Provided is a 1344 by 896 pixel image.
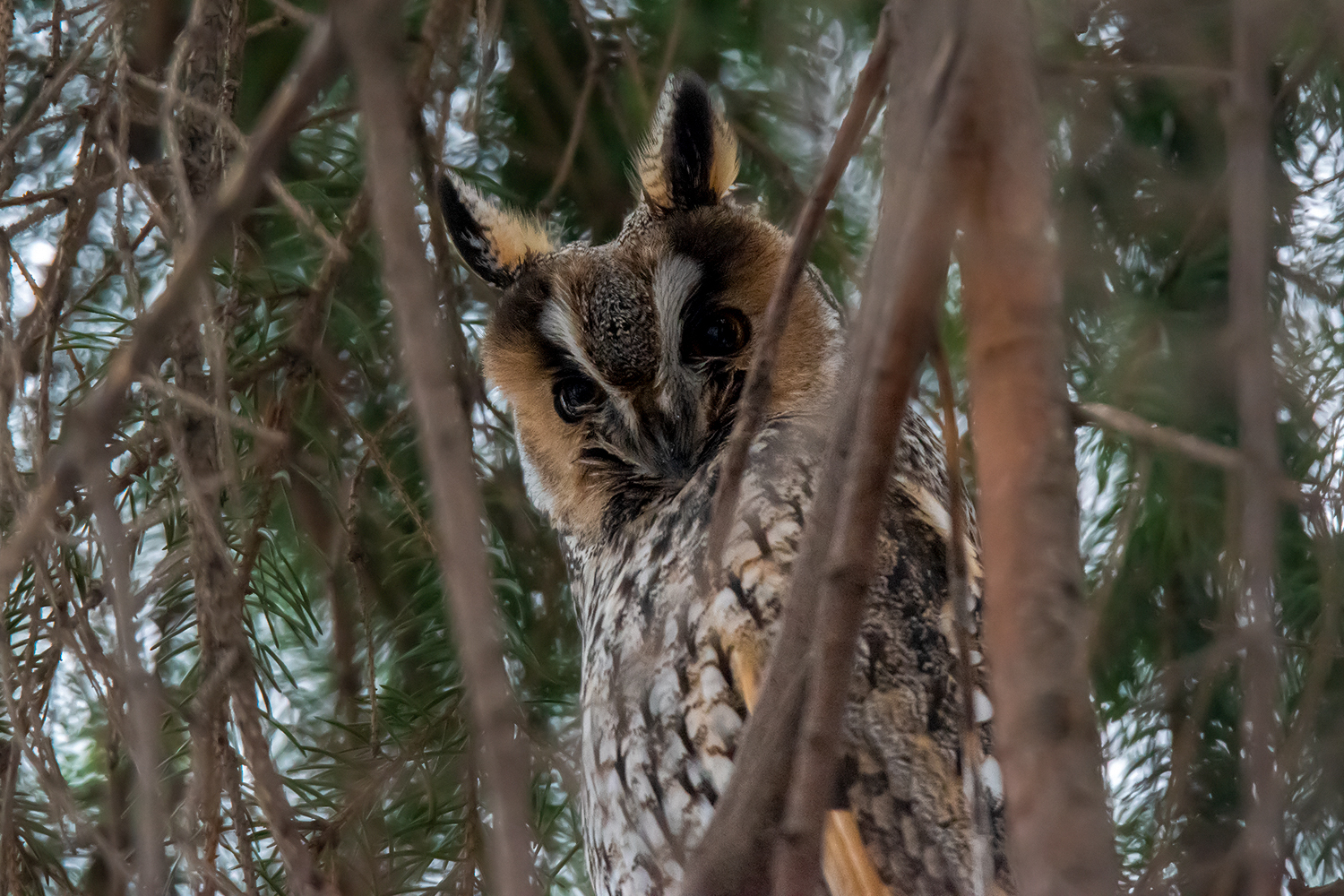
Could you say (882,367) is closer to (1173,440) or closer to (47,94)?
(1173,440)

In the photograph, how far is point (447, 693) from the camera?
211 centimetres

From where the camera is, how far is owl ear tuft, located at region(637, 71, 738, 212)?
6.79 feet

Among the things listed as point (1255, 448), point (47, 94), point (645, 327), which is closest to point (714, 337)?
point (645, 327)

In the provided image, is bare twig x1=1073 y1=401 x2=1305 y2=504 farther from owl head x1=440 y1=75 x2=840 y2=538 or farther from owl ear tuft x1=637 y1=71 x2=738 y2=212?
owl ear tuft x1=637 y1=71 x2=738 y2=212

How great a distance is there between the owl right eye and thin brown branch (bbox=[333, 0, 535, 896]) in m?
1.44

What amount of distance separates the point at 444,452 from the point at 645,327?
142 cm

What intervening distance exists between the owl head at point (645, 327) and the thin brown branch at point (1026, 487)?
126 cm

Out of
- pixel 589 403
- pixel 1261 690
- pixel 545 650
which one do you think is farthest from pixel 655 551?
pixel 1261 690

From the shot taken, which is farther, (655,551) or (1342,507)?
(655,551)

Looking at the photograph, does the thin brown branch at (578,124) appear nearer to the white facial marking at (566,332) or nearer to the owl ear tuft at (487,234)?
the owl ear tuft at (487,234)

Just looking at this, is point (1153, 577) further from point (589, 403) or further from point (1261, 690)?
point (1261, 690)

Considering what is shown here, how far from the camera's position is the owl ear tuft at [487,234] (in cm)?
225

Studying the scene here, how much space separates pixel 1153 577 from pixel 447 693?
126 cm

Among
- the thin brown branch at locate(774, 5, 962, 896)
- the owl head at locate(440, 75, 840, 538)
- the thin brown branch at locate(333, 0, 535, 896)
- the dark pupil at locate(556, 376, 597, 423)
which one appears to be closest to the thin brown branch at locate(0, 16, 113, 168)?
the owl head at locate(440, 75, 840, 538)
